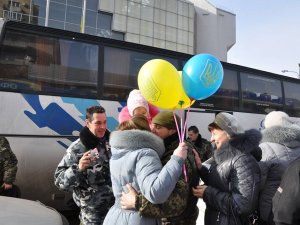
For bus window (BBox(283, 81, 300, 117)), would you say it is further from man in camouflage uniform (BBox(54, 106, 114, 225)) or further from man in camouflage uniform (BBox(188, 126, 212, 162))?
man in camouflage uniform (BBox(54, 106, 114, 225))

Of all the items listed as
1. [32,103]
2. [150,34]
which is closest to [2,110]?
[32,103]

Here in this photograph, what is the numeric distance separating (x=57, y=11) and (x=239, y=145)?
3432 centimetres

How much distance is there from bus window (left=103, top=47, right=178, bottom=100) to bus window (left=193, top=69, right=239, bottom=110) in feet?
6.31

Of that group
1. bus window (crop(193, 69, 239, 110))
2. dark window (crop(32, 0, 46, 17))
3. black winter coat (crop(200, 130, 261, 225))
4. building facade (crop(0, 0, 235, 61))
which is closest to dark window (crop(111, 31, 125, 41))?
building facade (crop(0, 0, 235, 61))

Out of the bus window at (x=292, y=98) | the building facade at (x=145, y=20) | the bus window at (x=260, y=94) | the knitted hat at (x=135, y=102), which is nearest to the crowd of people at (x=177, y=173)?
the knitted hat at (x=135, y=102)

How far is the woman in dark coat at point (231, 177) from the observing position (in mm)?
2428

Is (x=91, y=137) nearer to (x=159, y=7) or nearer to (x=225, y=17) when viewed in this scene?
(x=159, y=7)

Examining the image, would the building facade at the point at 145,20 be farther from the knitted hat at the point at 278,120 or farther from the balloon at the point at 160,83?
the knitted hat at the point at 278,120

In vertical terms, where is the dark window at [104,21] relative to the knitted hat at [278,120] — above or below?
above

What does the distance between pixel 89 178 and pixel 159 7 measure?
127ft

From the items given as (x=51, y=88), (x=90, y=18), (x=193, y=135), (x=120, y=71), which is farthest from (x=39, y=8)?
(x=193, y=135)

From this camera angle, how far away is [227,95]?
8391 millimetres

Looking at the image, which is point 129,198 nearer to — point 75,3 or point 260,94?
point 260,94

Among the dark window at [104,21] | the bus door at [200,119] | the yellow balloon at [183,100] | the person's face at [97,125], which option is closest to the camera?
the yellow balloon at [183,100]
